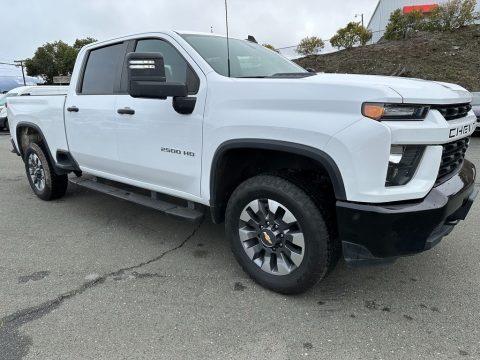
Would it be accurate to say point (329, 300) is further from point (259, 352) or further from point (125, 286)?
point (125, 286)

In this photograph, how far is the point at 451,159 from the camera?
2.78 metres

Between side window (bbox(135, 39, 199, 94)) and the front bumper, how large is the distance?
152 centimetres

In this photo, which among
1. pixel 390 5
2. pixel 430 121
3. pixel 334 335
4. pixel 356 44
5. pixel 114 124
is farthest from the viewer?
pixel 390 5

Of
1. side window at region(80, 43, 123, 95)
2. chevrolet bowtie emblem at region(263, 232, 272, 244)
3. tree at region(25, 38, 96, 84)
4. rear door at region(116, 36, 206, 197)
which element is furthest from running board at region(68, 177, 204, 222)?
tree at region(25, 38, 96, 84)

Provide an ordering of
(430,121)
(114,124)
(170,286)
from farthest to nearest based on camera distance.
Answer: (114,124)
(170,286)
(430,121)

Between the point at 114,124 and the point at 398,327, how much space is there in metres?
2.94

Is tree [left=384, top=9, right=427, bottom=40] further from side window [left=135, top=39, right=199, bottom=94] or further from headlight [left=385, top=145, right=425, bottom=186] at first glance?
headlight [left=385, top=145, right=425, bottom=186]

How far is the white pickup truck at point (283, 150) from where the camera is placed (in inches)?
94.3

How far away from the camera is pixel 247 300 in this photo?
3000 millimetres

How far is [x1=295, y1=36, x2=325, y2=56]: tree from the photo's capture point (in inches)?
1121

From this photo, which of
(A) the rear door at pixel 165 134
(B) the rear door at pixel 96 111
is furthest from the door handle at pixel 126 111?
(B) the rear door at pixel 96 111

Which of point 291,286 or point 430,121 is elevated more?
point 430,121

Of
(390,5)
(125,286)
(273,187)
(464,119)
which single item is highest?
(390,5)

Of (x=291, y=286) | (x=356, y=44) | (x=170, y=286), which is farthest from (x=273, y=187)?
(x=356, y=44)
